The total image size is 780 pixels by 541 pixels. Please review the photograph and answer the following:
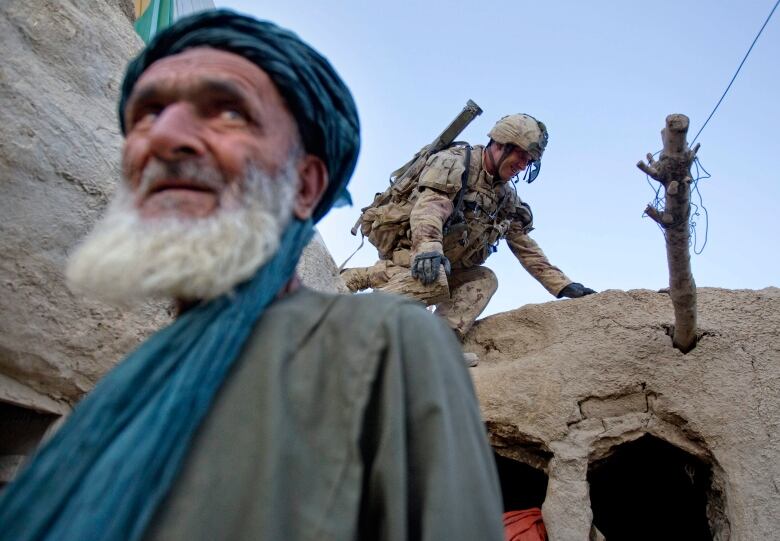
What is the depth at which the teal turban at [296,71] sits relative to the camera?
1.42m

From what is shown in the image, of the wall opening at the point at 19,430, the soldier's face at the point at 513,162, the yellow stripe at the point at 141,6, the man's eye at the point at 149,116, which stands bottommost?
the wall opening at the point at 19,430

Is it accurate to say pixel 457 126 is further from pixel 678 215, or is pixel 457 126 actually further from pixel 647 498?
pixel 647 498

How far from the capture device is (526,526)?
430cm

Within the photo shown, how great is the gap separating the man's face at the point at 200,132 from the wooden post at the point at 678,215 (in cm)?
303

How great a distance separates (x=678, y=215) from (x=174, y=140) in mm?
3625

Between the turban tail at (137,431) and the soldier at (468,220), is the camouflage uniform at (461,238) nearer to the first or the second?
the soldier at (468,220)

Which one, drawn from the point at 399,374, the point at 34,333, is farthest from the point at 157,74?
the point at 34,333

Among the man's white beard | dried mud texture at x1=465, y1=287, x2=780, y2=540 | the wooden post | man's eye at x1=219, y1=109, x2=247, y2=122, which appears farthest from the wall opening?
the wooden post

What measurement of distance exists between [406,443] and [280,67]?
0.77 meters

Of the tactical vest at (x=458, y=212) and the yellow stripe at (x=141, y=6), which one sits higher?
the yellow stripe at (x=141, y=6)

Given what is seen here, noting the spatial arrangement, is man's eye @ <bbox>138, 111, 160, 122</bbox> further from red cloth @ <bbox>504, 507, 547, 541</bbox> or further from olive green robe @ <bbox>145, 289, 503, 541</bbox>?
red cloth @ <bbox>504, 507, 547, 541</bbox>

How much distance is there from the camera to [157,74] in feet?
4.57

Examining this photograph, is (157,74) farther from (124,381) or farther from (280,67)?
(124,381)

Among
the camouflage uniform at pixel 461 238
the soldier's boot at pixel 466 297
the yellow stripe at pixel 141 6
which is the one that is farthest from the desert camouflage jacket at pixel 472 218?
the yellow stripe at pixel 141 6
